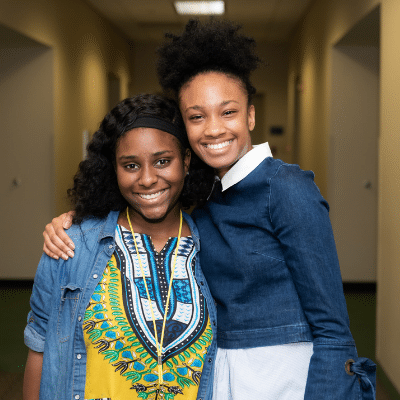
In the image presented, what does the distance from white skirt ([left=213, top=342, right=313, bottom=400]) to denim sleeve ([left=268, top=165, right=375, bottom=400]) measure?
0.28 ft

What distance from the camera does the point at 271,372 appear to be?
1.22 metres

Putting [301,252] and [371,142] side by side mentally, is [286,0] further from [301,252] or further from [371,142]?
[301,252]

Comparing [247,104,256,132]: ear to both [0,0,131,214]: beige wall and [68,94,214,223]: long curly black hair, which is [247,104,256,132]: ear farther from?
[0,0,131,214]: beige wall

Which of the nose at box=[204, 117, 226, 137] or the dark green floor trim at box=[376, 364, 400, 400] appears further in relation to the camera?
the dark green floor trim at box=[376, 364, 400, 400]

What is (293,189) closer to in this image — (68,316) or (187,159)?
(187,159)

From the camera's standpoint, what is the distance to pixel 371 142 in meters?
5.02

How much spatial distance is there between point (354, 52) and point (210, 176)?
12.7ft

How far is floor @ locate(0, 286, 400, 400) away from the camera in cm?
294

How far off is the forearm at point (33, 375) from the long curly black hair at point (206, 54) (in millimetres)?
857

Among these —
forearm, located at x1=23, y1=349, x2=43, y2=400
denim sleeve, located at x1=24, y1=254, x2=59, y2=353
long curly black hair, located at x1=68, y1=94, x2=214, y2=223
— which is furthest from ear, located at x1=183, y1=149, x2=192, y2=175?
forearm, located at x1=23, y1=349, x2=43, y2=400

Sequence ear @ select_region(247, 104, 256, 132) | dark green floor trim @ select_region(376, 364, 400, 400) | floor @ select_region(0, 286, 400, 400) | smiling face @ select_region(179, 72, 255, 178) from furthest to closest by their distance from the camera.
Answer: floor @ select_region(0, 286, 400, 400) < dark green floor trim @ select_region(376, 364, 400, 400) < ear @ select_region(247, 104, 256, 132) < smiling face @ select_region(179, 72, 255, 178)

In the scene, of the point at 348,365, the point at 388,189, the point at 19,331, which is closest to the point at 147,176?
the point at 348,365

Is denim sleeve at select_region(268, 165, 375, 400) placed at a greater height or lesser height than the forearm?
greater

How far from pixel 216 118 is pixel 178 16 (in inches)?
241
